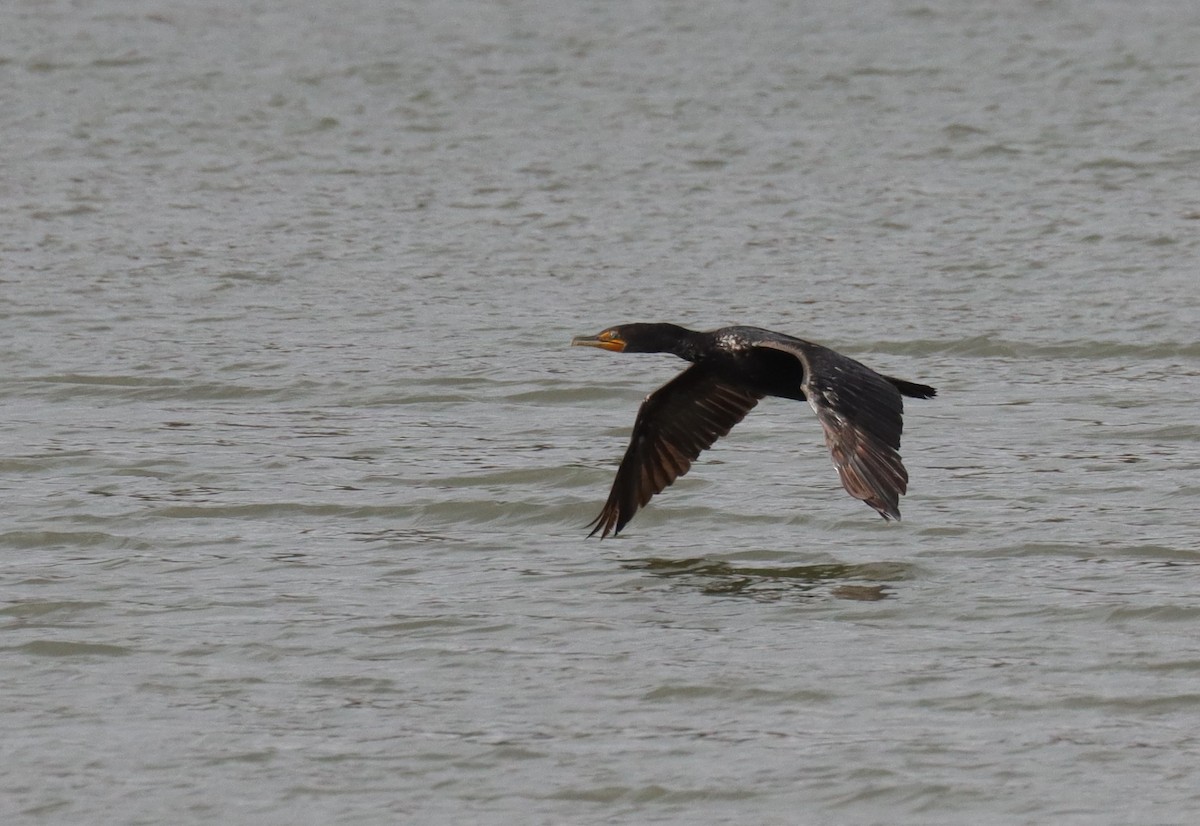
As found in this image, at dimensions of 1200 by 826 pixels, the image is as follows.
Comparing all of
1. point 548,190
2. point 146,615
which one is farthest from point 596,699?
point 548,190

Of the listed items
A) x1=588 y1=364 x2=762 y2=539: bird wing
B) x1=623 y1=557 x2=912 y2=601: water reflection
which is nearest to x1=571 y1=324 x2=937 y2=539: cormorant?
x1=588 y1=364 x2=762 y2=539: bird wing

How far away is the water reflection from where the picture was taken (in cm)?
Answer: 844

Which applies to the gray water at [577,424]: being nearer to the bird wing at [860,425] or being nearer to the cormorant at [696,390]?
the cormorant at [696,390]

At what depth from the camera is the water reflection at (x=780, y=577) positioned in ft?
27.7

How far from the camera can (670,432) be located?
944 centimetres

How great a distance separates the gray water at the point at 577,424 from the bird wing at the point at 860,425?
487mm

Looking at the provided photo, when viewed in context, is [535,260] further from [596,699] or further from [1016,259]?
[596,699]

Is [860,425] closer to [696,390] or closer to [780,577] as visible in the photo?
[780,577]

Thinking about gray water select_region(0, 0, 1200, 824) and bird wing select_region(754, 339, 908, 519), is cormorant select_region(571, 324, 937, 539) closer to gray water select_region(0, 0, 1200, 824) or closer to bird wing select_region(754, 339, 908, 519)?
→ bird wing select_region(754, 339, 908, 519)

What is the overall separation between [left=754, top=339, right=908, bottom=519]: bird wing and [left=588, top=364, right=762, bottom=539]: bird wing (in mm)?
828

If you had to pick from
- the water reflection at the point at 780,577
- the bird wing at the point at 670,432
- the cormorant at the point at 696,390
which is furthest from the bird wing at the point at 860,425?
the bird wing at the point at 670,432

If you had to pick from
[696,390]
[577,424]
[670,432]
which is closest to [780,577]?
[670,432]

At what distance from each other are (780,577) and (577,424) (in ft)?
9.69

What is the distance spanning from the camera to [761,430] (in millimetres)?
11375
